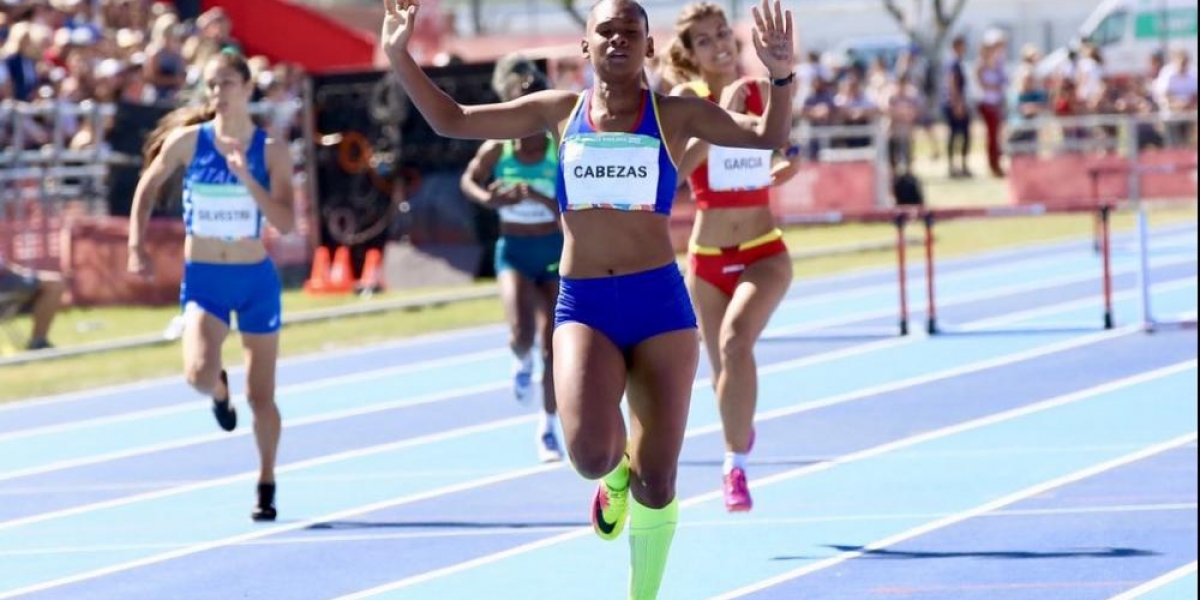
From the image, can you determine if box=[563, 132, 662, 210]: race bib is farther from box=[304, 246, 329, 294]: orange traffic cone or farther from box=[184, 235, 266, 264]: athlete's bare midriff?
box=[304, 246, 329, 294]: orange traffic cone

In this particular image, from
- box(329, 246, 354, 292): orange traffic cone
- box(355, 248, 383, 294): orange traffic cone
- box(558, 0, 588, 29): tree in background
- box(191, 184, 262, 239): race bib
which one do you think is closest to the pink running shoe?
box(191, 184, 262, 239): race bib

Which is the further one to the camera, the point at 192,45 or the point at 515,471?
the point at 192,45

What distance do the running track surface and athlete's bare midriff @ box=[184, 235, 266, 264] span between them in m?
1.17

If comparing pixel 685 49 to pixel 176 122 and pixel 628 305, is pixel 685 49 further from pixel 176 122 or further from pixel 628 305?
pixel 628 305

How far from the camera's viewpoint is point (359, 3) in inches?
2430

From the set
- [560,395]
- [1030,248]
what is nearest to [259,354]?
[560,395]

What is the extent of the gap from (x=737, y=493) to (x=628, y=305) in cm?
235

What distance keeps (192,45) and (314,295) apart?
4369mm

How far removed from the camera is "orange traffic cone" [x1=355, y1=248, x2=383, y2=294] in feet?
73.8

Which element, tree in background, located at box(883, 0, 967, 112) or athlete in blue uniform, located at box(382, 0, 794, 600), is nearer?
athlete in blue uniform, located at box(382, 0, 794, 600)

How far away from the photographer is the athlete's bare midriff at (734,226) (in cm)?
994

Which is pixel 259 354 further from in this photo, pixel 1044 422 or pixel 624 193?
pixel 1044 422

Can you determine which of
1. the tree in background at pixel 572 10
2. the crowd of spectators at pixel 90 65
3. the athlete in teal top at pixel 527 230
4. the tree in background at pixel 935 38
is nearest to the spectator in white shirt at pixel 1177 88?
the tree in background at pixel 935 38

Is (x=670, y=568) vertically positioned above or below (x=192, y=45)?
below
